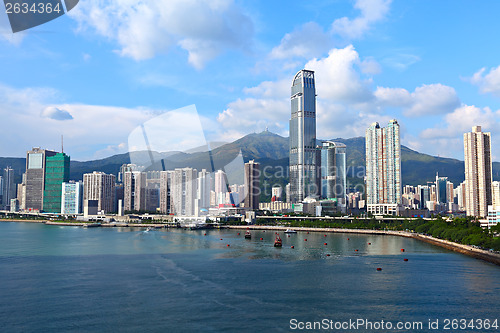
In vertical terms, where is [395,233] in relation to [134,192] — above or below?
below

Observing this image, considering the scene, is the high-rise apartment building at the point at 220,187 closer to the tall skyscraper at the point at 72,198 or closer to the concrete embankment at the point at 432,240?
the concrete embankment at the point at 432,240

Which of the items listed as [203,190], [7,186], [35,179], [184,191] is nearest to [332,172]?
[203,190]

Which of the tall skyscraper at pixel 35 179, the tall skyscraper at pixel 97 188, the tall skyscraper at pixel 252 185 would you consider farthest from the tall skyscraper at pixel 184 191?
the tall skyscraper at pixel 35 179

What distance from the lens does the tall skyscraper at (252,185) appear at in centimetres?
12606

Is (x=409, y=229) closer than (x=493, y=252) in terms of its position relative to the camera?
No

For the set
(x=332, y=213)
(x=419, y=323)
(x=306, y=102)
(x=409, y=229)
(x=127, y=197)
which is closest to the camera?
(x=419, y=323)

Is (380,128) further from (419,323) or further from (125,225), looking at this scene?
(419,323)

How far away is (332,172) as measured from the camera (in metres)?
150

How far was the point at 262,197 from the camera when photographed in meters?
176

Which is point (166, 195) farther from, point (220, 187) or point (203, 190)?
point (220, 187)

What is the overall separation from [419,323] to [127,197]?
115m

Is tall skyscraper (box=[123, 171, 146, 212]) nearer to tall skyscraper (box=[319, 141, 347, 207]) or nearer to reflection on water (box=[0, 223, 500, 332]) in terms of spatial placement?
tall skyscraper (box=[319, 141, 347, 207])

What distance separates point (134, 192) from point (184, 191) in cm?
2160

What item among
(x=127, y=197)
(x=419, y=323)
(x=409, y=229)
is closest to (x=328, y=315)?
(x=419, y=323)
